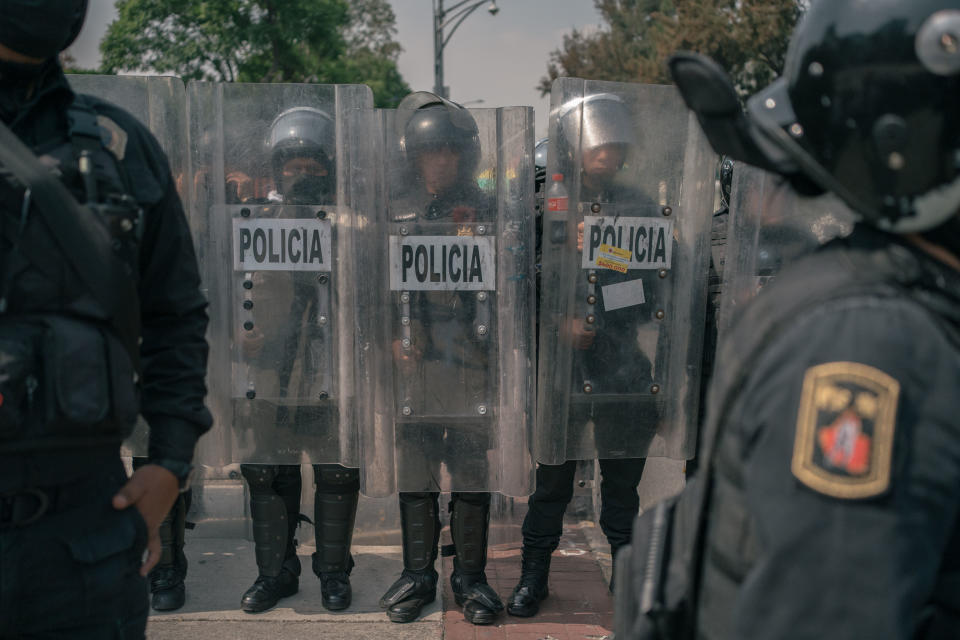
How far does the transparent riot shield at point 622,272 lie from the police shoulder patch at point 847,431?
8.29 feet

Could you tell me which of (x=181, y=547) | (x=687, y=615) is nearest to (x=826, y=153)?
(x=687, y=615)

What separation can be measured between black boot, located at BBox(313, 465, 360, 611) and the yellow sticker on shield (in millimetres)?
1423

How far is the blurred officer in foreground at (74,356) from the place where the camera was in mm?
1449

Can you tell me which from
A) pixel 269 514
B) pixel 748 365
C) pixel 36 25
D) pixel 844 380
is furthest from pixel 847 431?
pixel 269 514

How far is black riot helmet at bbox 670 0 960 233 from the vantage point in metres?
1.01

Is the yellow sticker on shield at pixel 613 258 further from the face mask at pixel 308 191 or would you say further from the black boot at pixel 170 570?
the black boot at pixel 170 570

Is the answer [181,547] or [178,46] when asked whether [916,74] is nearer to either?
[181,547]

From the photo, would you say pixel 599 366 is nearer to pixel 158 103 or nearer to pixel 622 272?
pixel 622 272

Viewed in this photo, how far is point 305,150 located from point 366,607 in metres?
1.98

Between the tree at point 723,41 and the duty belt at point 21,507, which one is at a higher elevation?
the tree at point 723,41

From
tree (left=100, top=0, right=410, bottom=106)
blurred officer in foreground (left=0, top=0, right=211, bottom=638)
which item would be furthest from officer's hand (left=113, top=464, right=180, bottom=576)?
tree (left=100, top=0, right=410, bottom=106)

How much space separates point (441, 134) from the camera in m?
3.34

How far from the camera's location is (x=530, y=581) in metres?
3.75

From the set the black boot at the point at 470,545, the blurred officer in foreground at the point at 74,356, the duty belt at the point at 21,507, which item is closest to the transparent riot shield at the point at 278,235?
the black boot at the point at 470,545
